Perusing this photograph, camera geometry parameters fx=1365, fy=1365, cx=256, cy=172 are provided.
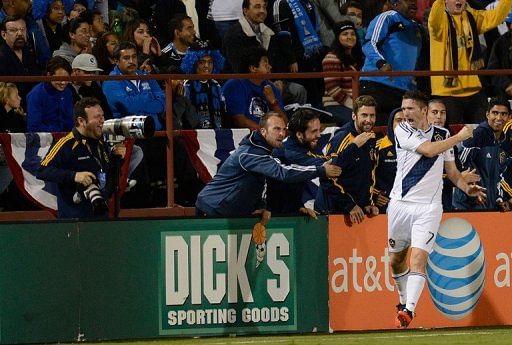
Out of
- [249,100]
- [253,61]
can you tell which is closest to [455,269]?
[249,100]

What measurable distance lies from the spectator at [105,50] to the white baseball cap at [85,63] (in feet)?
2.39

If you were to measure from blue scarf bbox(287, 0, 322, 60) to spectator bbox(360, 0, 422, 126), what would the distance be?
3.60ft

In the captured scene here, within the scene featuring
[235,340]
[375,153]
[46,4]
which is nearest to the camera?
[235,340]

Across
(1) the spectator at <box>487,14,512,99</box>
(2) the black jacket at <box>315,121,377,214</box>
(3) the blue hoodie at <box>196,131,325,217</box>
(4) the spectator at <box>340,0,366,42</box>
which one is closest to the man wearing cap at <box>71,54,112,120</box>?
(3) the blue hoodie at <box>196,131,325,217</box>

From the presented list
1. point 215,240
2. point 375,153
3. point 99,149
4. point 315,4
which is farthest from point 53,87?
point 315,4

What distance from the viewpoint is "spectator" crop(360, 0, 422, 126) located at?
15.3m

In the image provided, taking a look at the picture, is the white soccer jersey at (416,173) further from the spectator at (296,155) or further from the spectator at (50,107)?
the spectator at (50,107)

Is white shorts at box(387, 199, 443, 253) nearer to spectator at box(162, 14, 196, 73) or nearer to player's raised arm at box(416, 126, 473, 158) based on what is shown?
player's raised arm at box(416, 126, 473, 158)

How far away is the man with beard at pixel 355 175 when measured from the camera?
504 inches

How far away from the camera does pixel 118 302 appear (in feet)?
40.2

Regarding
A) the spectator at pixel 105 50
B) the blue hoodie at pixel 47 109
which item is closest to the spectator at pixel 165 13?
the spectator at pixel 105 50

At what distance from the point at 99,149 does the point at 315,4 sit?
5481 mm

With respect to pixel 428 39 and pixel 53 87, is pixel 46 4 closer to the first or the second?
pixel 53 87

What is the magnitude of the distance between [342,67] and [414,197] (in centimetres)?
422
